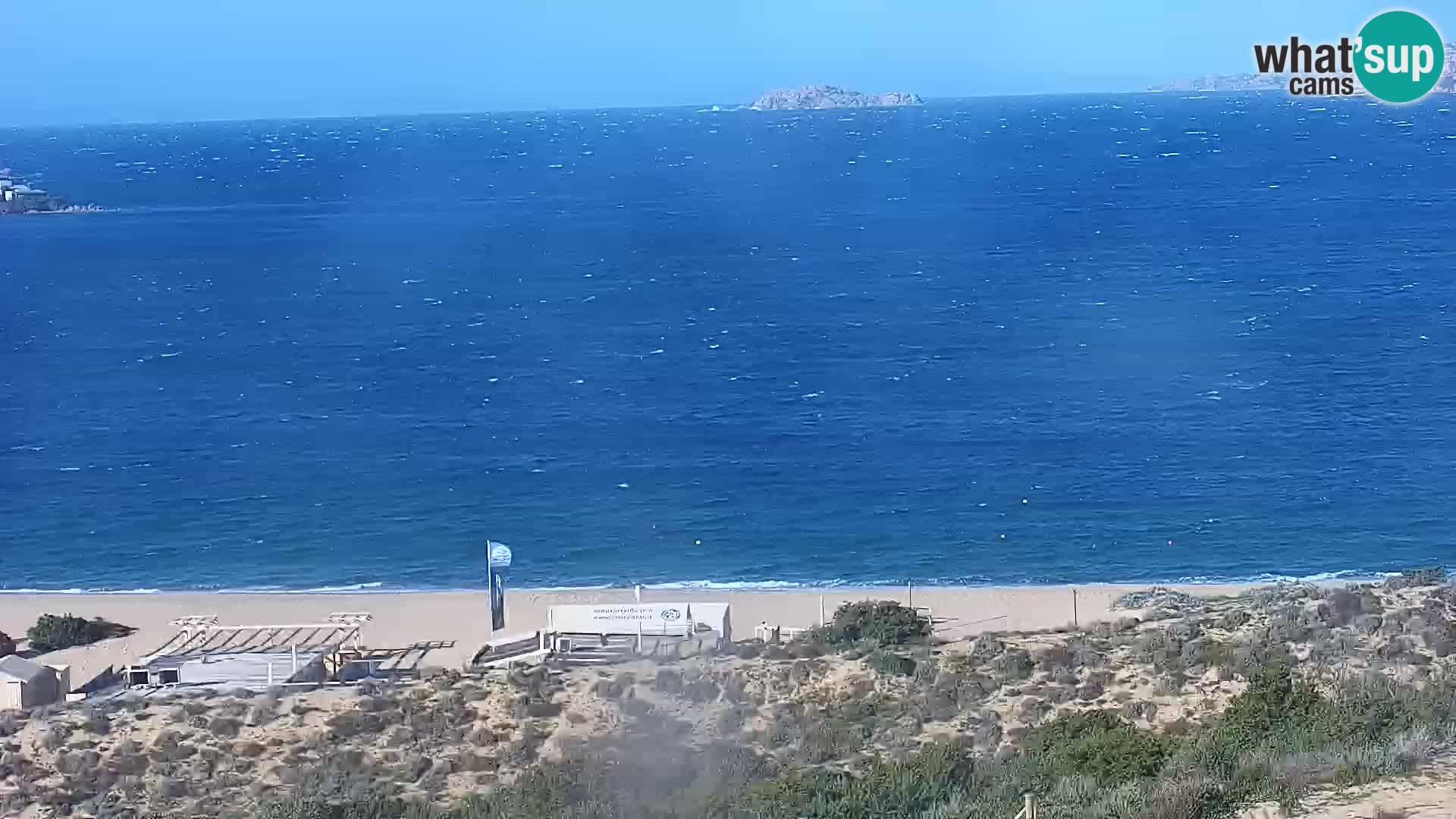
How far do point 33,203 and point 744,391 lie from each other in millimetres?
74768

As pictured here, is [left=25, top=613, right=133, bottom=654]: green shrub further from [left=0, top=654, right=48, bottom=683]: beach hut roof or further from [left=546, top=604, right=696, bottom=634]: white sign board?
[left=546, top=604, right=696, bottom=634]: white sign board

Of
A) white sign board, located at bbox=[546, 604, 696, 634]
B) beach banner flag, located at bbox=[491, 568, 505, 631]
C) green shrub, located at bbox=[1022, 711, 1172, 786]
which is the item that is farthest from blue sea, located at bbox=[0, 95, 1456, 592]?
green shrub, located at bbox=[1022, 711, 1172, 786]

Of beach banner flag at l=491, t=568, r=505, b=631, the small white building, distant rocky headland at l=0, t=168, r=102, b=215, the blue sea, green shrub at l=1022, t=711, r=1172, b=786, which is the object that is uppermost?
distant rocky headland at l=0, t=168, r=102, b=215

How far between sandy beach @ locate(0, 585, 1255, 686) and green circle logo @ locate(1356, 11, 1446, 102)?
37.1 ft

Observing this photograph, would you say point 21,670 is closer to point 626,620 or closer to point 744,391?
point 626,620

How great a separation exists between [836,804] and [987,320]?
4348 cm

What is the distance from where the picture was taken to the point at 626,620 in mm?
19891

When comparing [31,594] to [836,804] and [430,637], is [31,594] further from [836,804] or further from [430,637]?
[836,804]

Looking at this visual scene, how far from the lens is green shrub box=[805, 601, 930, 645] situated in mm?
18188

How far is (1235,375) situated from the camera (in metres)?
44.4

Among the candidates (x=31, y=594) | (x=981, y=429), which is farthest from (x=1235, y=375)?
(x=31, y=594)

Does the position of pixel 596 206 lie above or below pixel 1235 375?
above

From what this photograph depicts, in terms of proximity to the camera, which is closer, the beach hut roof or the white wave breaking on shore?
the beach hut roof

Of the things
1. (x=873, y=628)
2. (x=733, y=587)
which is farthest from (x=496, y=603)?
(x=733, y=587)
